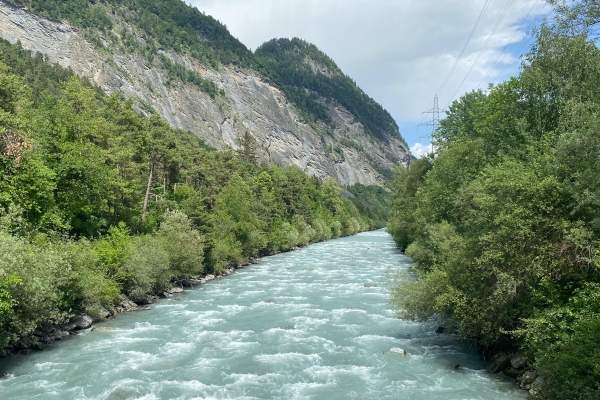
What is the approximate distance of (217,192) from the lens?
2383 inches

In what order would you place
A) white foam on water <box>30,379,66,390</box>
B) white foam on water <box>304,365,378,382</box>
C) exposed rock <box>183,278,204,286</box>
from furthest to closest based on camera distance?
exposed rock <box>183,278,204,286</box>
white foam on water <box>304,365,378,382</box>
white foam on water <box>30,379,66,390</box>

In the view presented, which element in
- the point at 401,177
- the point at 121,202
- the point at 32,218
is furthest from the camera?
the point at 401,177

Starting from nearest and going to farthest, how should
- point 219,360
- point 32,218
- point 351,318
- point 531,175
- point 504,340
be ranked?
point 531,175
point 504,340
point 219,360
point 32,218
point 351,318

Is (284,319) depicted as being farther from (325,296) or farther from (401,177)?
(401,177)

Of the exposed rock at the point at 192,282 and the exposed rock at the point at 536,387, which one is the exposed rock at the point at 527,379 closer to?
the exposed rock at the point at 536,387

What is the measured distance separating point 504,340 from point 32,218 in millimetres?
24737

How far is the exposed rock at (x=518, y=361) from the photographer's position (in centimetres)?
1563

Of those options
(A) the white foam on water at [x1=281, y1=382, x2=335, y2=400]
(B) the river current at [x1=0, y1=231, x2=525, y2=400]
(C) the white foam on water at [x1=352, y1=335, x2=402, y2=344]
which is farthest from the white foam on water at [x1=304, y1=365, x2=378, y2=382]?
(C) the white foam on water at [x1=352, y1=335, x2=402, y2=344]

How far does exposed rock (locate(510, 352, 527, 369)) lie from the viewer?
15.6 meters

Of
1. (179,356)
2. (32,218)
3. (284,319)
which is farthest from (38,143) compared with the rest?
(284,319)

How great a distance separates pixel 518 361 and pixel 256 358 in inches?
417

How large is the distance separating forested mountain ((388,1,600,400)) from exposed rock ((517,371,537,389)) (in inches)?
17.6

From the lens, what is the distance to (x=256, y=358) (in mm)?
18891

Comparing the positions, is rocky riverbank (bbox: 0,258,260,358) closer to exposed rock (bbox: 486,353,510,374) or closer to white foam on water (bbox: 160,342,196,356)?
white foam on water (bbox: 160,342,196,356)
